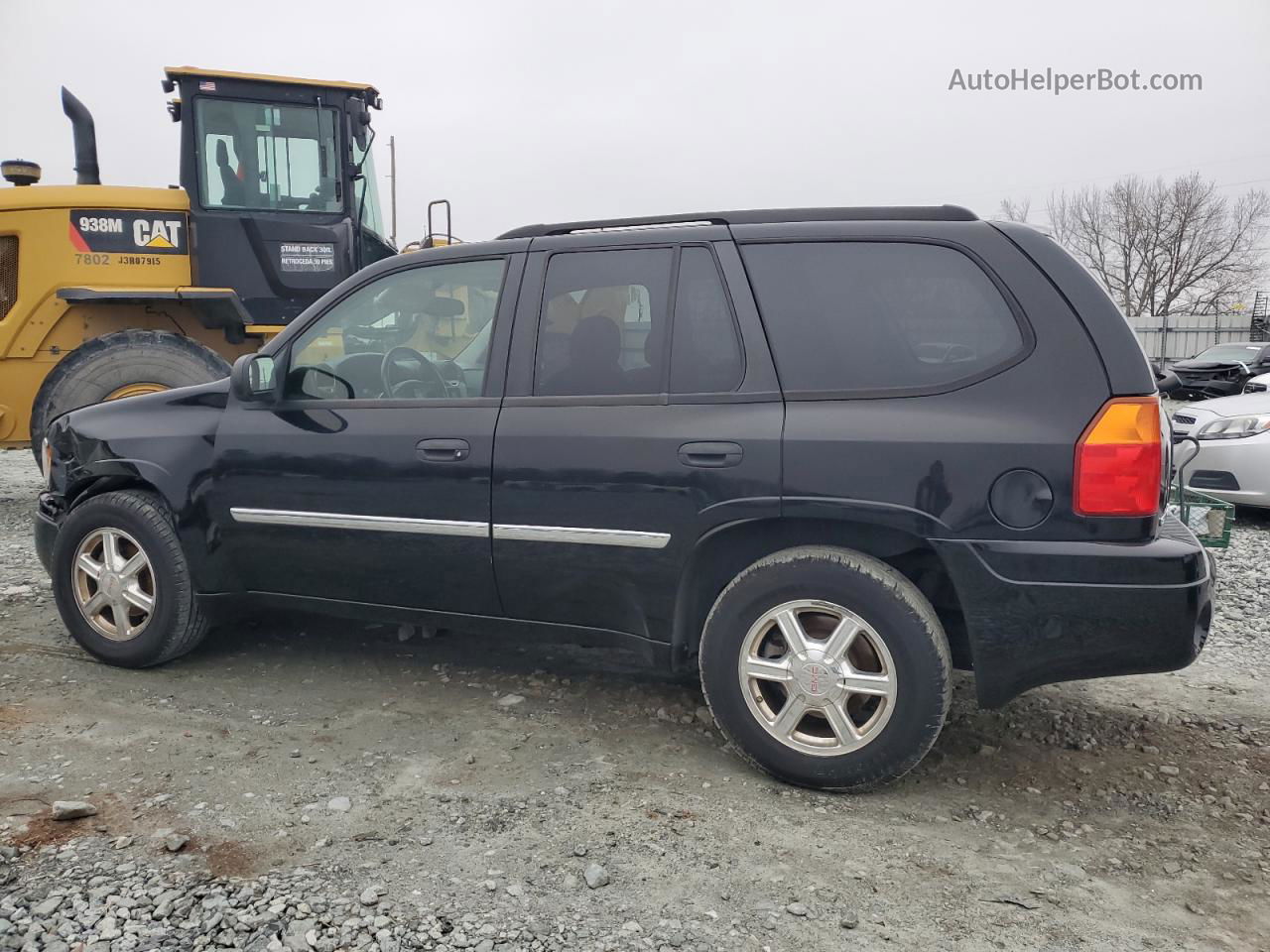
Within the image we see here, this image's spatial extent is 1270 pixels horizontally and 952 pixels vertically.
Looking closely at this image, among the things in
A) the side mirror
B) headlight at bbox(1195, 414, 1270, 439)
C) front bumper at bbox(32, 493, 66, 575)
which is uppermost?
the side mirror

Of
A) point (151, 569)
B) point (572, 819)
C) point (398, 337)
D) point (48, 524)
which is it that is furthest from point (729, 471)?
point (48, 524)

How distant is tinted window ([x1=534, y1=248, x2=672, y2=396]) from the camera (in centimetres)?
336

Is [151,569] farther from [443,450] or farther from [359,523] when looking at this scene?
[443,450]

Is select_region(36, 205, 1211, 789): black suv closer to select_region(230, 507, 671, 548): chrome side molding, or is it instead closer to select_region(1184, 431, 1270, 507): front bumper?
select_region(230, 507, 671, 548): chrome side molding

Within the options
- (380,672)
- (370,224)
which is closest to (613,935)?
(380,672)

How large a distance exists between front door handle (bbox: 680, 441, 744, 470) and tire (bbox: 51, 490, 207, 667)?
2289mm

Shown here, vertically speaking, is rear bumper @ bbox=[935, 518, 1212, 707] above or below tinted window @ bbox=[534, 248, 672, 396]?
below

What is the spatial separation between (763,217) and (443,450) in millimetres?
1425

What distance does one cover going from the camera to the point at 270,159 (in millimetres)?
7762

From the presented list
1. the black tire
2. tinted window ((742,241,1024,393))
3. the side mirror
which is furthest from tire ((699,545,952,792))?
the black tire

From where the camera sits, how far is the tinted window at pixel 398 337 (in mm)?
3742

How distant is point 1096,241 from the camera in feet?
163

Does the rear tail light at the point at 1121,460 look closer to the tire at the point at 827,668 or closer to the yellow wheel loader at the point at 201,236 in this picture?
the tire at the point at 827,668

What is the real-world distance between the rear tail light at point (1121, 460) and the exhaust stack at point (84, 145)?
816cm
